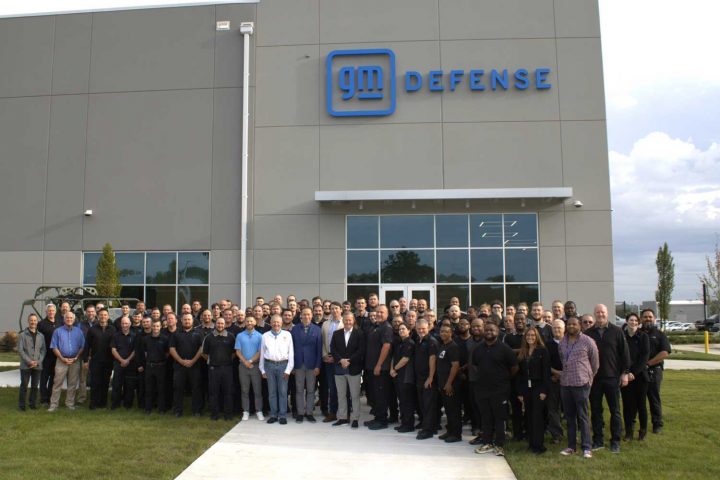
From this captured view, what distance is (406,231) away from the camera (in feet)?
64.0

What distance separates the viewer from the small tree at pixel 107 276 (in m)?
18.9

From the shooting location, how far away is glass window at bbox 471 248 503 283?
19.1 metres

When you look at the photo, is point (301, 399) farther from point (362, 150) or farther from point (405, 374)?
point (362, 150)

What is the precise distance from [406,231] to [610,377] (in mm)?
12024

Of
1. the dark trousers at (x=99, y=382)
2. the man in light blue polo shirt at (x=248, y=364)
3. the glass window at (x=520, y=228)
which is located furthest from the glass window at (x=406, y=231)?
the dark trousers at (x=99, y=382)

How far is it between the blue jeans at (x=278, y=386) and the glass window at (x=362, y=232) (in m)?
10.1

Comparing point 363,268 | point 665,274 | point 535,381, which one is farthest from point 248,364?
point 665,274

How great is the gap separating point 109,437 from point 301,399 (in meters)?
2.96

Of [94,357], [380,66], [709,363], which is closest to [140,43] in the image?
[380,66]

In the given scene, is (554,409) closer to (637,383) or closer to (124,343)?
(637,383)

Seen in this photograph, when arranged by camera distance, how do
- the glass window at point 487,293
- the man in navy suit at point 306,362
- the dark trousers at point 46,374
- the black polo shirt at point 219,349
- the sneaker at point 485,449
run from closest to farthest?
1. the sneaker at point 485,449
2. the man in navy suit at point 306,362
3. the black polo shirt at point 219,349
4. the dark trousers at point 46,374
5. the glass window at point 487,293

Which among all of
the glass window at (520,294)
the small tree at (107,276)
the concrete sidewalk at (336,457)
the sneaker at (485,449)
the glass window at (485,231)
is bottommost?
the concrete sidewalk at (336,457)

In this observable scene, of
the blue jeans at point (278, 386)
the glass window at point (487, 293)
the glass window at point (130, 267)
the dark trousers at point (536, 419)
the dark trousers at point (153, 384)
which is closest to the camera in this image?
the dark trousers at point (536, 419)

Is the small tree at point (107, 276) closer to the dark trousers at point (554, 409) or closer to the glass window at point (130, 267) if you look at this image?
the glass window at point (130, 267)
